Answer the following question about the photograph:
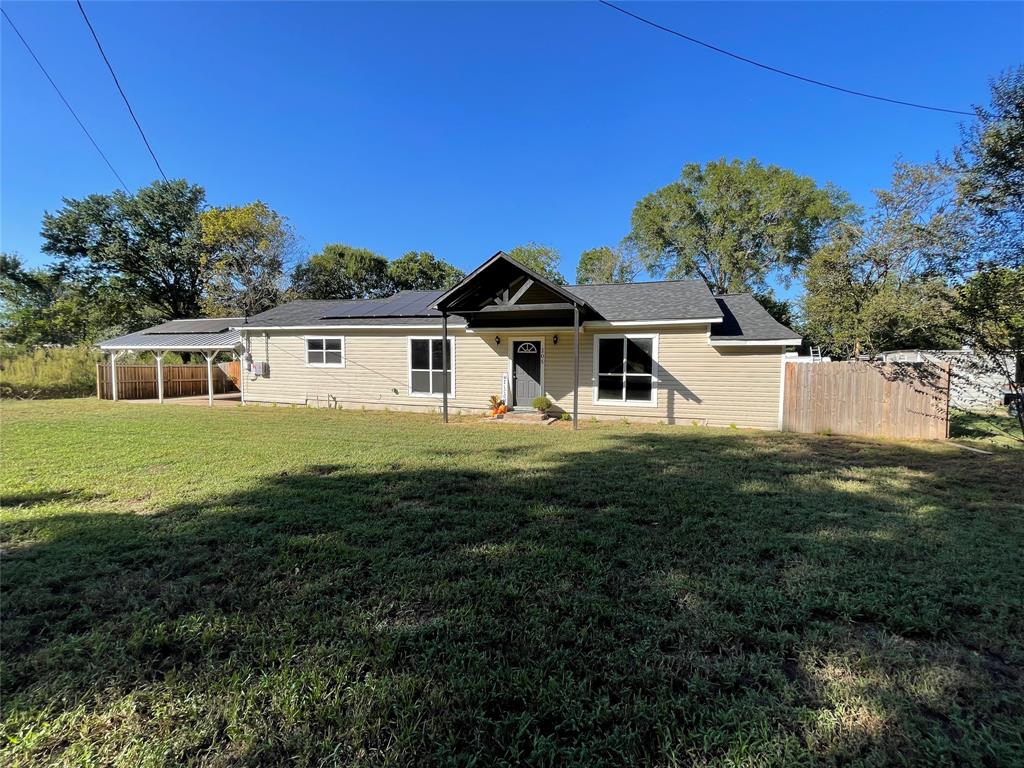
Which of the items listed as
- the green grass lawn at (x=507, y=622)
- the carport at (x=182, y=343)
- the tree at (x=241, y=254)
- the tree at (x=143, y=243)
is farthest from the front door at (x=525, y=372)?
the tree at (x=143, y=243)

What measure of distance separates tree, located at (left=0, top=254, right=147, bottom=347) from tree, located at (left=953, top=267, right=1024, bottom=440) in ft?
109

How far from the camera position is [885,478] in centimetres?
583

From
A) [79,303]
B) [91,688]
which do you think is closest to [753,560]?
[91,688]

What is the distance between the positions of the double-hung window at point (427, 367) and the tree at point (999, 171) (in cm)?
1125

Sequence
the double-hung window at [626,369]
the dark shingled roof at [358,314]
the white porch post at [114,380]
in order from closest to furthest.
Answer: the double-hung window at [626,369]
the dark shingled roof at [358,314]
the white porch post at [114,380]

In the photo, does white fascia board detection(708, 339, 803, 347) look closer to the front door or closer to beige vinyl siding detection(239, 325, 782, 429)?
beige vinyl siding detection(239, 325, 782, 429)

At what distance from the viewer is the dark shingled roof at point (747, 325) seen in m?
10.3

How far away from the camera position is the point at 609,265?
1321 inches

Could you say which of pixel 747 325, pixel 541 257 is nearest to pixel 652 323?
pixel 747 325

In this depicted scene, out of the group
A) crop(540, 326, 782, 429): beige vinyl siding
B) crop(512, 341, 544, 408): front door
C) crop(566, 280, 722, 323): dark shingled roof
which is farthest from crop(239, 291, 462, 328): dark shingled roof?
crop(540, 326, 782, 429): beige vinyl siding

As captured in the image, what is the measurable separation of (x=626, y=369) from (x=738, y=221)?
21288 millimetres

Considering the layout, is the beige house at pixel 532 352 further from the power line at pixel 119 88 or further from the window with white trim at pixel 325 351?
the power line at pixel 119 88

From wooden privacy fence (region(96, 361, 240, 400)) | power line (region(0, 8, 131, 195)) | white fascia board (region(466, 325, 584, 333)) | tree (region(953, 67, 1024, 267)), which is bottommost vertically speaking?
wooden privacy fence (region(96, 361, 240, 400))

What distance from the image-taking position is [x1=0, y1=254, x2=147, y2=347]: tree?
24297mm
